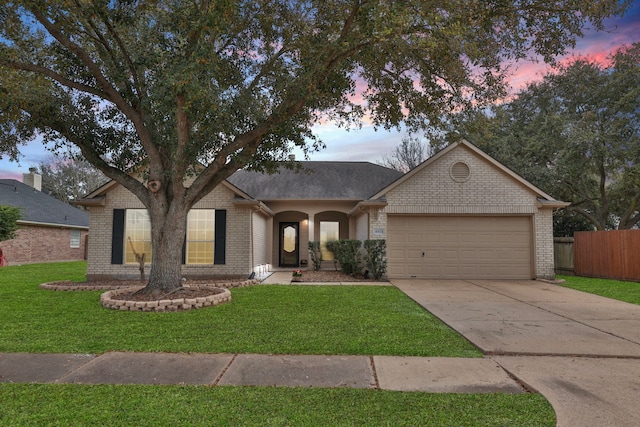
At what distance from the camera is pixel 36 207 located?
23.4 meters

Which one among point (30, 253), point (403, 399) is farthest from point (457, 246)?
point (30, 253)

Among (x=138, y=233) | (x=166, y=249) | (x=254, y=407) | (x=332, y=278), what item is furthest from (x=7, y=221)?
(x=254, y=407)

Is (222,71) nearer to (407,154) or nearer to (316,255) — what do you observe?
(316,255)

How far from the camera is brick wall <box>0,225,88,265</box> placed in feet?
67.9

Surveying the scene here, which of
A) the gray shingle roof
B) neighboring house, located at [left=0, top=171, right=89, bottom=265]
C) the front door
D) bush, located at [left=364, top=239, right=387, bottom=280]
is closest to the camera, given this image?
bush, located at [left=364, top=239, right=387, bottom=280]

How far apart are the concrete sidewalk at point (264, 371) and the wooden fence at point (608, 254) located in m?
12.1

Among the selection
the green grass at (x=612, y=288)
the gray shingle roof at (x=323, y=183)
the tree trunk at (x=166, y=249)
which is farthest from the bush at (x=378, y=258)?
the tree trunk at (x=166, y=249)

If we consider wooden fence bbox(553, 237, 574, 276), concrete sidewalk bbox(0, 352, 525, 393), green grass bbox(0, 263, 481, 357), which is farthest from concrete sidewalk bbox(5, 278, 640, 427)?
wooden fence bbox(553, 237, 574, 276)

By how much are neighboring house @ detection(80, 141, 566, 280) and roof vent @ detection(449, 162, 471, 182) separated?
3cm

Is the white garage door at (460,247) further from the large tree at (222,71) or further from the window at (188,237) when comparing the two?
the window at (188,237)

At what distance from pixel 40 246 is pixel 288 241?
15176 millimetres

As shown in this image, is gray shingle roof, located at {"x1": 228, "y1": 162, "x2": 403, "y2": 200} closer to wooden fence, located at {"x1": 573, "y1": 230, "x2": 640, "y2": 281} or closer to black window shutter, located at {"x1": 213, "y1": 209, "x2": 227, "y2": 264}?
black window shutter, located at {"x1": 213, "y1": 209, "x2": 227, "y2": 264}

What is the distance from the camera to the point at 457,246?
1377cm

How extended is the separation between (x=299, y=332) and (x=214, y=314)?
7.09 ft
